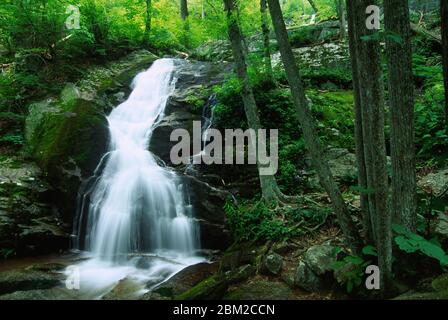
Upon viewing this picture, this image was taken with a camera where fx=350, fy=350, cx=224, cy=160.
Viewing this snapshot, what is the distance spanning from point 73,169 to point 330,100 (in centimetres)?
738

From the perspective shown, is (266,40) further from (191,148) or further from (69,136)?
(69,136)

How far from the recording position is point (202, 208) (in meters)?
7.87

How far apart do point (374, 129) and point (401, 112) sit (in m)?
0.39

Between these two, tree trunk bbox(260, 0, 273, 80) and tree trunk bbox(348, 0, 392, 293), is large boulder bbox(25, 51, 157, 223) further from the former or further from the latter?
tree trunk bbox(348, 0, 392, 293)

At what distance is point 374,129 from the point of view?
12.5 ft

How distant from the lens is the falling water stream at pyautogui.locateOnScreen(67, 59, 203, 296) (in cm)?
682

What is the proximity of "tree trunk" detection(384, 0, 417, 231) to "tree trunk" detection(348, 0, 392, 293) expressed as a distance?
0.24 m

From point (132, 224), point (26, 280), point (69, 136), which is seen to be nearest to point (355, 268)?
point (132, 224)

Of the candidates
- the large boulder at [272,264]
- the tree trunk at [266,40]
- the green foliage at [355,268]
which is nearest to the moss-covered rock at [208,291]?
the large boulder at [272,264]
